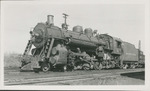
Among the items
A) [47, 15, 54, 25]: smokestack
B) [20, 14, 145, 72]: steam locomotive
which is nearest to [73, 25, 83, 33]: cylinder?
[20, 14, 145, 72]: steam locomotive

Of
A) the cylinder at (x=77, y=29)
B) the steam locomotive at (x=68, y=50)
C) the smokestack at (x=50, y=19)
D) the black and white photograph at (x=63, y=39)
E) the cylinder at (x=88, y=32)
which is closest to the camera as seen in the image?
the black and white photograph at (x=63, y=39)

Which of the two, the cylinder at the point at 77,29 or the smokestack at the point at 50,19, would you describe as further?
the cylinder at the point at 77,29

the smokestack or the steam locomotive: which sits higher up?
the smokestack

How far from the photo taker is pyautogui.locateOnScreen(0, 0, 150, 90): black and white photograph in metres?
7.33

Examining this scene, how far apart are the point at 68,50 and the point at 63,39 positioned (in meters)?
0.55

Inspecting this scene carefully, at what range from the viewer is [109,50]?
12070 mm

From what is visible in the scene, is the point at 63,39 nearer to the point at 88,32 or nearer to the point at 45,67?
the point at 45,67

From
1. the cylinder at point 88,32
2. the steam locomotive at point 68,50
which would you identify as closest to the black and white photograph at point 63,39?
the steam locomotive at point 68,50

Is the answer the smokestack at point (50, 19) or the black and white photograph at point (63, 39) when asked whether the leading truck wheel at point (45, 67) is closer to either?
the black and white photograph at point (63, 39)

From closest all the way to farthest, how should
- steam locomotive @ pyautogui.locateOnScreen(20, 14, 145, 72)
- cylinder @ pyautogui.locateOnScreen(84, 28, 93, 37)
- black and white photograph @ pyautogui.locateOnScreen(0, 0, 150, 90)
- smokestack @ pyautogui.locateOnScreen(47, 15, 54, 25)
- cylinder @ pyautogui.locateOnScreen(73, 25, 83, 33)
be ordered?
1. black and white photograph @ pyautogui.locateOnScreen(0, 0, 150, 90)
2. smokestack @ pyautogui.locateOnScreen(47, 15, 54, 25)
3. steam locomotive @ pyautogui.locateOnScreen(20, 14, 145, 72)
4. cylinder @ pyautogui.locateOnScreen(73, 25, 83, 33)
5. cylinder @ pyautogui.locateOnScreen(84, 28, 93, 37)

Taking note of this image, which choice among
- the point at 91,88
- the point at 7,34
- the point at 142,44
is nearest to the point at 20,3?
the point at 7,34

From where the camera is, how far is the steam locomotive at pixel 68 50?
890cm

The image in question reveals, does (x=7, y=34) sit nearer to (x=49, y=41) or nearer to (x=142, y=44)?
(x=49, y=41)

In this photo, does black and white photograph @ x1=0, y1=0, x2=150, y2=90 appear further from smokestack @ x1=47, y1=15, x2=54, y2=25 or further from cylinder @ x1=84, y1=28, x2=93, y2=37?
cylinder @ x1=84, y1=28, x2=93, y2=37
